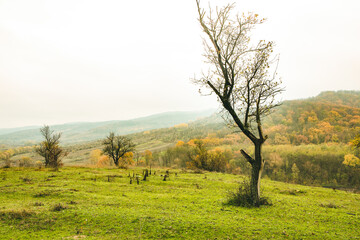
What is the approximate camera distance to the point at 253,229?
7.16 m

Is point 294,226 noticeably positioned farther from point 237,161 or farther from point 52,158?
point 237,161

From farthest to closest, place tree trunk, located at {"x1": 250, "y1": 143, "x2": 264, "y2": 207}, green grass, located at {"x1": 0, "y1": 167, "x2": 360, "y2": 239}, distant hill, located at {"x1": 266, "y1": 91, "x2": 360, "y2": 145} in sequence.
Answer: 1. distant hill, located at {"x1": 266, "y1": 91, "x2": 360, "y2": 145}
2. tree trunk, located at {"x1": 250, "y1": 143, "x2": 264, "y2": 207}
3. green grass, located at {"x1": 0, "y1": 167, "x2": 360, "y2": 239}

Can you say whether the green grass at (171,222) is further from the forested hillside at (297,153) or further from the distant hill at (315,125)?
the distant hill at (315,125)

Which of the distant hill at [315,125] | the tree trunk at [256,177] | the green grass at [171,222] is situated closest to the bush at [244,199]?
the tree trunk at [256,177]

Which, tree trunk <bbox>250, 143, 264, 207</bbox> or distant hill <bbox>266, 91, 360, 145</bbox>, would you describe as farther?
distant hill <bbox>266, 91, 360, 145</bbox>

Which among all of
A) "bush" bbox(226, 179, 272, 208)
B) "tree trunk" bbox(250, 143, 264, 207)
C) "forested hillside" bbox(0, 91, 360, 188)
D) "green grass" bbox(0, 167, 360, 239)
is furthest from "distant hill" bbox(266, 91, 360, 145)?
"green grass" bbox(0, 167, 360, 239)

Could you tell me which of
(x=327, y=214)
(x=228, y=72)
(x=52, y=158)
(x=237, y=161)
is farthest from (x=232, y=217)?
(x=237, y=161)

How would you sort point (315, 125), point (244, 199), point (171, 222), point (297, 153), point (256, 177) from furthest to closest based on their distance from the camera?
point (315, 125) → point (297, 153) → point (244, 199) → point (256, 177) → point (171, 222)

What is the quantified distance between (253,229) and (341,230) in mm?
3690

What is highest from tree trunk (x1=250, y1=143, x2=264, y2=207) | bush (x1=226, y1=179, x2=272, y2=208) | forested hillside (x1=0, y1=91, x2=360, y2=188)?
tree trunk (x1=250, y1=143, x2=264, y2=207)

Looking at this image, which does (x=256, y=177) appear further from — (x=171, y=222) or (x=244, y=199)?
(x=171, y=222)

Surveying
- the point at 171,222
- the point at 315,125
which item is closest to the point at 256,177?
the point at 171,222

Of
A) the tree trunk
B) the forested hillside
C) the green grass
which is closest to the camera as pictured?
the green grass

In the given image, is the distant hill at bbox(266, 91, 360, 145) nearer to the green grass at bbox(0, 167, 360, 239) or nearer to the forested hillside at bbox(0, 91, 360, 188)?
the forested hillside at bbox(0, 91, 360, 188)
